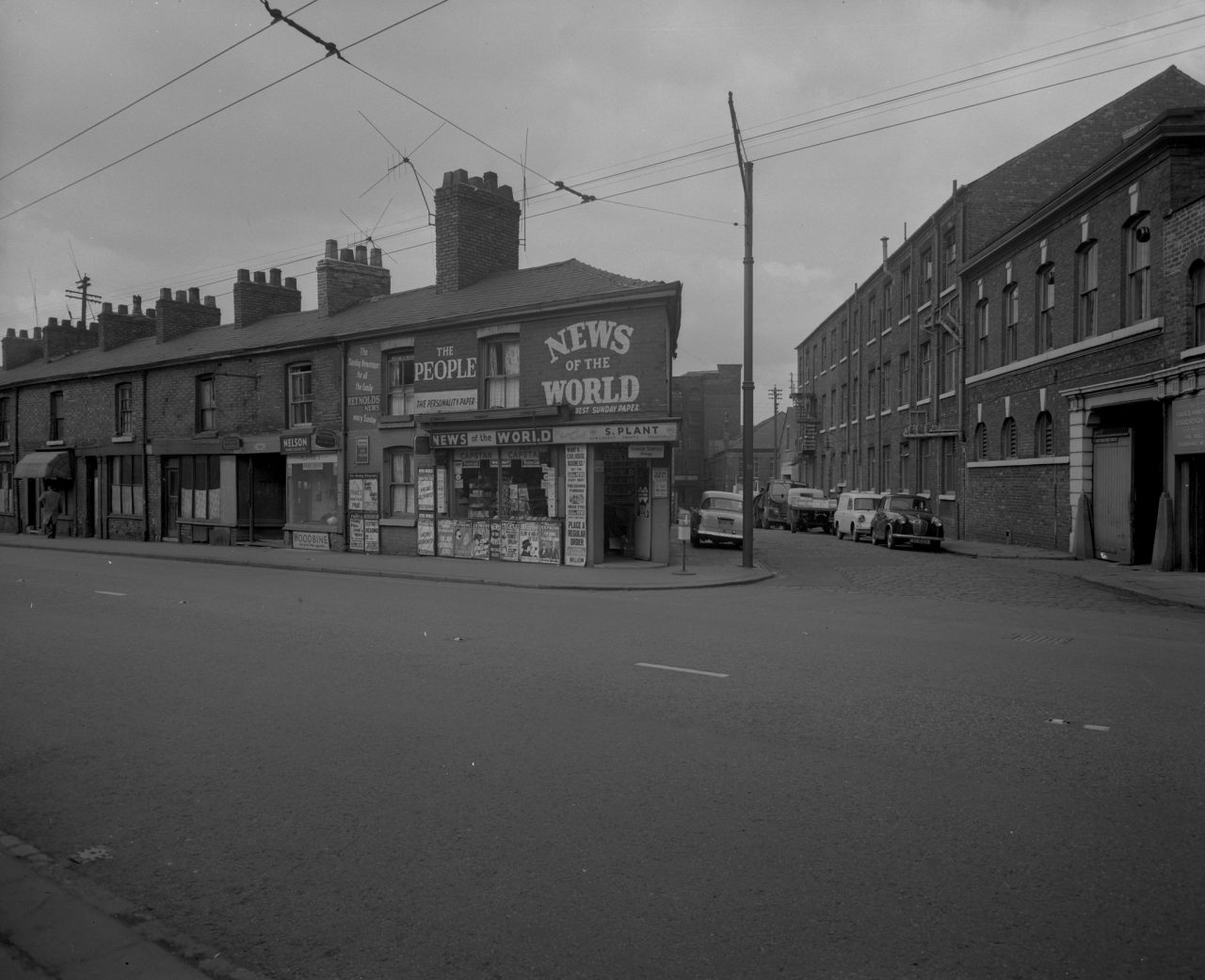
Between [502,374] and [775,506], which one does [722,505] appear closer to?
[502,374]

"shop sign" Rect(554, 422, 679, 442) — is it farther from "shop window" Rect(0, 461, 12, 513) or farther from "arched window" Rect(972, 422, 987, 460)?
"shop window" Rect(0, 461, 12, 513)

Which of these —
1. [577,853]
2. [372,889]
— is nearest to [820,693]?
[577,853]

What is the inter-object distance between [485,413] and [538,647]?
1271 cm

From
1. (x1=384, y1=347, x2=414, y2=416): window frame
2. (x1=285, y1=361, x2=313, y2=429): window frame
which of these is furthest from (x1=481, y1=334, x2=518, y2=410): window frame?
(x1=285, y1=361, x2=313, y2=429): window frame

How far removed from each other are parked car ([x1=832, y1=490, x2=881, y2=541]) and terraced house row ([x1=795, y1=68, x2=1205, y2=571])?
8.24 ft

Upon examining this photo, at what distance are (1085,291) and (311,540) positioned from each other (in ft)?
70.3

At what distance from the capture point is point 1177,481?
58.6ft

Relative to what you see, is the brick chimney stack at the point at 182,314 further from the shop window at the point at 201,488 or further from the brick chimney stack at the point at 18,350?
the brick chimney stack at the point at 18,350

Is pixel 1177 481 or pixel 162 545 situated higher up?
pixel 1177 481

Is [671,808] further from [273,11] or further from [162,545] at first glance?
[162,545]

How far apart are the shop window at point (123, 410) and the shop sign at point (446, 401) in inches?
561

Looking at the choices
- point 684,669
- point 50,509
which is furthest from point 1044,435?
point 50,509

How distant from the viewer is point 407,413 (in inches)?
915

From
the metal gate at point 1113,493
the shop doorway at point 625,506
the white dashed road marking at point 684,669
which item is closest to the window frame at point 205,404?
the shop doorway at point 625,506
